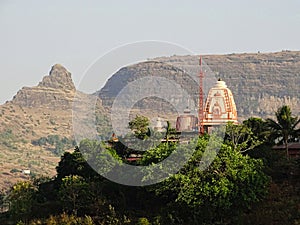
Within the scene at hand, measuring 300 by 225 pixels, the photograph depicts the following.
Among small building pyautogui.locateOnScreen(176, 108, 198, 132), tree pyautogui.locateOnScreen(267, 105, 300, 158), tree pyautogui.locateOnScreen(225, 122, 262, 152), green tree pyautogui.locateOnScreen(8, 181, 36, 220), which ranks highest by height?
small building pyautogui.locateOnScreen(176, 108, 198, 132)

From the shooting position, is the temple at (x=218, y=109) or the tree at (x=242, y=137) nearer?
the tree at (x=242, y=137)

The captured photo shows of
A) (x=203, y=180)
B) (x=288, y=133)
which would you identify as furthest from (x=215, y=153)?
(x=288, y=133)

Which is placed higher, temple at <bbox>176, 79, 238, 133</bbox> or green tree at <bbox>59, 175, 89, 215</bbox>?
temple at <bbox>176, 79, 238, 133</bbox>

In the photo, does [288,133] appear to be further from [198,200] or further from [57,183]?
[57,183]

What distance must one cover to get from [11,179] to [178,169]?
117850 millimetres

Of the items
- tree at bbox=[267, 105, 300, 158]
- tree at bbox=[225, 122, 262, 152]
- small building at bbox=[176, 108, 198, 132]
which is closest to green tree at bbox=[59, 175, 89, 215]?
tree at bbox=[225, 122, 262, 152]

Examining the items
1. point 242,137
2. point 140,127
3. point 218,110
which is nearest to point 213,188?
point 242,137

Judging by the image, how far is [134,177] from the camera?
40.3 m

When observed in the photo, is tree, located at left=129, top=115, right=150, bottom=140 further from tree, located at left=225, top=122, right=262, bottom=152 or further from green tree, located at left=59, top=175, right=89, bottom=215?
green tree, located at left=59, top=175, right=89, bottom=215

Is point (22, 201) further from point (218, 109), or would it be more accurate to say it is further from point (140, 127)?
point (218, 109)

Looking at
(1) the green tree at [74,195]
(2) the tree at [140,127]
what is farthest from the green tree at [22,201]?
(2) the tree at [140,127]

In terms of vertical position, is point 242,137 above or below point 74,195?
above

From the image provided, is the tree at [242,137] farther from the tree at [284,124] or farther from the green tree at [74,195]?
the green tree at [74,195]

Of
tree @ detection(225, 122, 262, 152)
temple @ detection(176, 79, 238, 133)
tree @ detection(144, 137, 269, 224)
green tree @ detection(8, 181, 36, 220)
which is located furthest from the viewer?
temple @ detection(176, 79, 238, 133)
